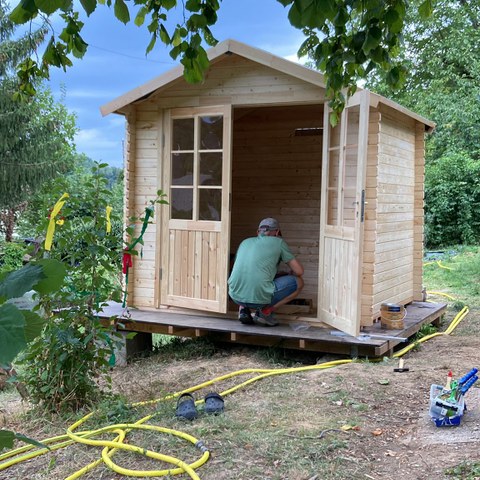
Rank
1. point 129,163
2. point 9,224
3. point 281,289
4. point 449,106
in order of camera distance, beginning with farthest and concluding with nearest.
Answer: point 9,224 < point 449,106 < point 129,163 < point 281,289

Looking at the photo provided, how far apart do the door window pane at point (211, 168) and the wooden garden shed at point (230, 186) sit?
0.04 feet

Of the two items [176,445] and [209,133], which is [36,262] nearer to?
[176,445]

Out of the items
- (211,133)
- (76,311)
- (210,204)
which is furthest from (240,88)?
(76,311)

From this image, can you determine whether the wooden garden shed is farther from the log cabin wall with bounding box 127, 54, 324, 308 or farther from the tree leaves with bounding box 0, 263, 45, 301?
the tree leaves with bounding box 0, 263, 45, 301

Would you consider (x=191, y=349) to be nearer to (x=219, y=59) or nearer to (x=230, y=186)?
(x=230, y=186)

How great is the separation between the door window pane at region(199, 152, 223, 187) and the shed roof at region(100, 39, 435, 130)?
86 centimetres

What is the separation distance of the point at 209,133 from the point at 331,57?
333 cm

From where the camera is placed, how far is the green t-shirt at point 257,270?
546cm

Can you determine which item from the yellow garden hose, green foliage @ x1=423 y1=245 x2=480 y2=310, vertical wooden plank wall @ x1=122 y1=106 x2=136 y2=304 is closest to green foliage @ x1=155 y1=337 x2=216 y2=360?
vertical wooden plank wall @ x1=122 y1=106 x2=136 y2=304

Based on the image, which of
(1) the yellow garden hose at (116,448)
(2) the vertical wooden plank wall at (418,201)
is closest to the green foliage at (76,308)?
(1) the yellow garden hose at (116,448)

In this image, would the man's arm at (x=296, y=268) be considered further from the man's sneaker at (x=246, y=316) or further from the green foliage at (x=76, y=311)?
the green foliage at (x=76, y=311)

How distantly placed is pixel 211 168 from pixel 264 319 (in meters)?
1.65

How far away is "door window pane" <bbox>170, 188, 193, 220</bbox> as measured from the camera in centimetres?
602

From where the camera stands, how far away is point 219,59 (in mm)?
5797
